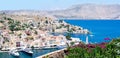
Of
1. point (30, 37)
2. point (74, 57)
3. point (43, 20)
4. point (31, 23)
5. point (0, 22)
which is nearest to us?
point (74, 57)

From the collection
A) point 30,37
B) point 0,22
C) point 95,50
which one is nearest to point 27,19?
point 0,22

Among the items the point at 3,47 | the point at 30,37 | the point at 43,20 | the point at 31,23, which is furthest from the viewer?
the point at 43,20

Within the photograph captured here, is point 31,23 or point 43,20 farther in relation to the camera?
point 43,20

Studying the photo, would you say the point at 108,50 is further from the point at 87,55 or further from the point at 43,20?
the point at 43,20

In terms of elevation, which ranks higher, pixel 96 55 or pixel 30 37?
pixel 96 55

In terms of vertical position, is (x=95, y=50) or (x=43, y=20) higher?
(x=95, y=50)

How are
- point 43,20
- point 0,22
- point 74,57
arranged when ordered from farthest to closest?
point 43,20 < point 0,22 < point 74,57

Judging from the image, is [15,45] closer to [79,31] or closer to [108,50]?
[79,31]

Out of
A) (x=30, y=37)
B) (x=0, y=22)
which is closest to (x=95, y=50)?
(x=30, y=37)

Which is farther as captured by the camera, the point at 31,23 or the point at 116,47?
the point at 31,23
